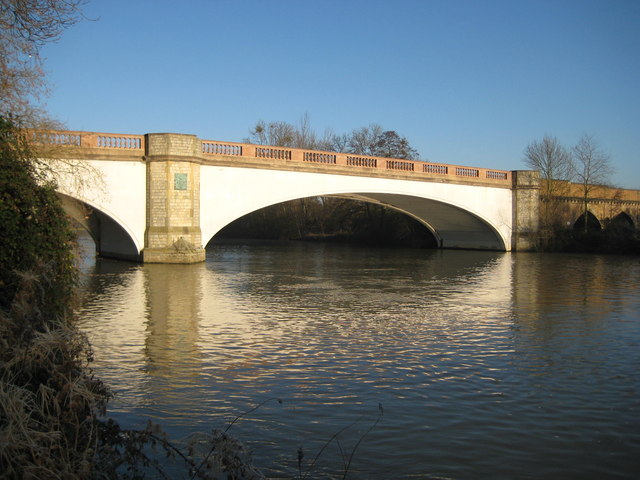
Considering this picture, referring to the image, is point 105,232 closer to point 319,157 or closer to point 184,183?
point 184,183

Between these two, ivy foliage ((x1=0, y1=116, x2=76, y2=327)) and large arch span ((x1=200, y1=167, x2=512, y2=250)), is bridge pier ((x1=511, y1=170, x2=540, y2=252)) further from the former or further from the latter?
ivy foliage ((x1=0, y1=116, x2=76, y2=327))

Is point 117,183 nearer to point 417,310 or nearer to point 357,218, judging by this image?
point 417,310

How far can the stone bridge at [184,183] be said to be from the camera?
19.9 meters

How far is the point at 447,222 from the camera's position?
115 ft

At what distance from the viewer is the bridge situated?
65.3 ft

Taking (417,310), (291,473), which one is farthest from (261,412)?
(417,310)

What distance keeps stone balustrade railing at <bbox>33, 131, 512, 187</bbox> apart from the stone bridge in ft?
0.13

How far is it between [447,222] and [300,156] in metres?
13.5

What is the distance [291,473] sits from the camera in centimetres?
390

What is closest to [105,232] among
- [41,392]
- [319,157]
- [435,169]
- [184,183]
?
[184,183]

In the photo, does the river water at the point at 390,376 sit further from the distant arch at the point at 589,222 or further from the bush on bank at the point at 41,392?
the distant arch at the point at 589,222

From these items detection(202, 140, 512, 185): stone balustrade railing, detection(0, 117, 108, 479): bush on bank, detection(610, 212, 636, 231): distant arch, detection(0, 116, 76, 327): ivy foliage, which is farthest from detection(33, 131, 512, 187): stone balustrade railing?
detection(0, 117, 108, 479): bush on bank

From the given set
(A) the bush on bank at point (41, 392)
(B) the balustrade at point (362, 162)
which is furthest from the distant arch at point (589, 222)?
(A) the bush on bank at point (41, 392)

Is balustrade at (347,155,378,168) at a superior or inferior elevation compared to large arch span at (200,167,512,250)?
superior
